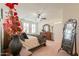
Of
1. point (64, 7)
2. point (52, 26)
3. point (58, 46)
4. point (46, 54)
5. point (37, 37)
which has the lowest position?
point (46, 54)

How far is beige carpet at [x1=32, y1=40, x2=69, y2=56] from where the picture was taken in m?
1.77

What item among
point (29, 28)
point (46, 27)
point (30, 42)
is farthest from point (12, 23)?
point (46, 27)

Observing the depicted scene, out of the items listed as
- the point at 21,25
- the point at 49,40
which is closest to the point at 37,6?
the point at 21,25

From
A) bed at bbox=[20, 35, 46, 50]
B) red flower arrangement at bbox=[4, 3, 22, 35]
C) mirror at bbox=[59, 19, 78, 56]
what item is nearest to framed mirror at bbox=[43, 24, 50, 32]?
bed at bbox=[20, 35, 46, 50]

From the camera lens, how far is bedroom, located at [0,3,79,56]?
5.76 ft

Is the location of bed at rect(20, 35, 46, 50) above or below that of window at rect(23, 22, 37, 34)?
below

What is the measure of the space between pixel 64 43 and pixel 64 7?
0.52 meters

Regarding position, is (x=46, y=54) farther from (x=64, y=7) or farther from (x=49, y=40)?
(x=64, y=7)

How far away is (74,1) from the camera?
1.78 metres

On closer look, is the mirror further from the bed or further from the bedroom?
the bed

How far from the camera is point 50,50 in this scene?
1784mm

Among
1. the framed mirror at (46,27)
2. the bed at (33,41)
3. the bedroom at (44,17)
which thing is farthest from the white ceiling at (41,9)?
the bed at (33,41)

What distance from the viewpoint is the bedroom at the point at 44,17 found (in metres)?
1.75

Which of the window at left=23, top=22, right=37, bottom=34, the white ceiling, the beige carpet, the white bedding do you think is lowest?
the beige carpet
